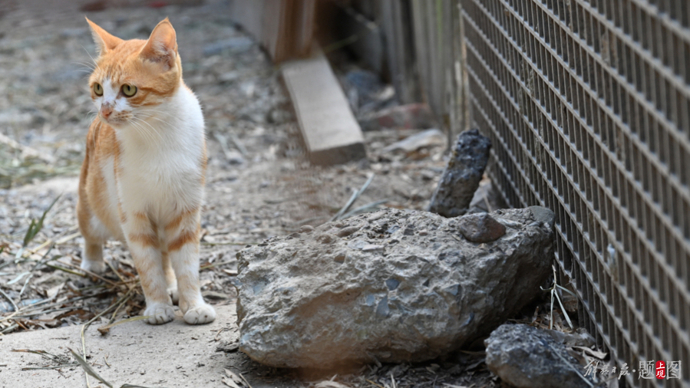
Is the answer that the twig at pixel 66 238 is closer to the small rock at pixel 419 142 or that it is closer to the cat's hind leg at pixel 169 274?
the cat's hind leg at pixel 169 274

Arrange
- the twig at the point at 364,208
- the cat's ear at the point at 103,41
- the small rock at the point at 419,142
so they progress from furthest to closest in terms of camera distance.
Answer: the small rock at the point at 419,142 → the twig at the point at 364,208 → the cat's ear at the point at 103,41

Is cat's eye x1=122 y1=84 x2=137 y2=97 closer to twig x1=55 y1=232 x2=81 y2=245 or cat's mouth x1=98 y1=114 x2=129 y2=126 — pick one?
cat's mouth x1=98 y1=114 x2=129 y2=126

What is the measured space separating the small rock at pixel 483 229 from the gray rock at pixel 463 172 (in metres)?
0.71

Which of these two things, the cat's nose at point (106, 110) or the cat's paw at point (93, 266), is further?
the cat's paw at point (93, 266)

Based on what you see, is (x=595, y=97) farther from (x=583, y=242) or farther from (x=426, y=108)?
(x=426, y=108)

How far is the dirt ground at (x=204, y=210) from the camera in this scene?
2.06 m

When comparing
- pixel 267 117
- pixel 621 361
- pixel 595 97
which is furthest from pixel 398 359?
pixel 267 117

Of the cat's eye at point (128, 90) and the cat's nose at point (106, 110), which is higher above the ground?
the cat's eye at point (128, 90)

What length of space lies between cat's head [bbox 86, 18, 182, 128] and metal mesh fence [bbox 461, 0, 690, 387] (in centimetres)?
128

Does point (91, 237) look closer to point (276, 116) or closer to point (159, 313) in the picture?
point (159, 313)

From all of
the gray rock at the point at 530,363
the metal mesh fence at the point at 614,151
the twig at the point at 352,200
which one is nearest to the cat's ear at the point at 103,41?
the twig at the point at 352,200

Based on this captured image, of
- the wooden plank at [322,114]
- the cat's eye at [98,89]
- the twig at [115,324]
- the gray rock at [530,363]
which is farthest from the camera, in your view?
the wooden plank at [322,114]

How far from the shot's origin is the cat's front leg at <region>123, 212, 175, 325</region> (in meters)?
2.57

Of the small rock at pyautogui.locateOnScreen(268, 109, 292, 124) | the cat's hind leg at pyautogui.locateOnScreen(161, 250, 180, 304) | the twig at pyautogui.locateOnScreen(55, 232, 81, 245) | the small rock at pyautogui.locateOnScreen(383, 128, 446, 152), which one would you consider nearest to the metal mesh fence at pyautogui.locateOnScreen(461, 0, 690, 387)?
the cat's hind leg at pyautogui.locateOnScreen(161, 250, 180, 304)
